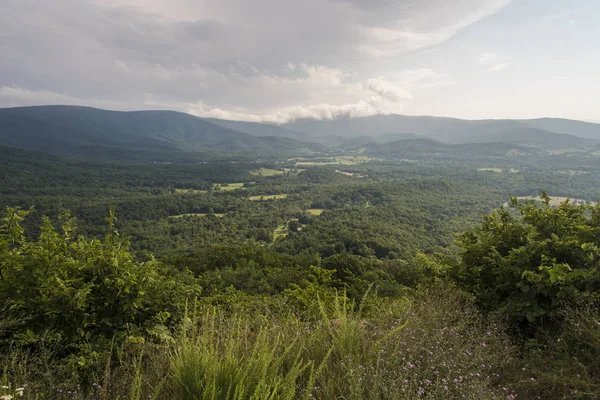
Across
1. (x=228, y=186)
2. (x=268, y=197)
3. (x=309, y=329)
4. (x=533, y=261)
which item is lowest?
(x=268, y=197)

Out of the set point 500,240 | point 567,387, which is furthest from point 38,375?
point 500,240

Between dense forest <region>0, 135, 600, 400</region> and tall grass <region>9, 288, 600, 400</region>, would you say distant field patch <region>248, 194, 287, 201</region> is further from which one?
tall grass <region>9, 288, 600, 400</region>

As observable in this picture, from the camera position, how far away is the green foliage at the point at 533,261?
12.4 ft

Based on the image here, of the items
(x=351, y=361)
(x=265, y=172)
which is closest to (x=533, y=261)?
(x=351, y=361)

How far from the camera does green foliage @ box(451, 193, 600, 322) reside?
378 cm

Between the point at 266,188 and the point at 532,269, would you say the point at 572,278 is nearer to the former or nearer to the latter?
the point at 532,269

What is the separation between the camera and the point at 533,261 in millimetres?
4480

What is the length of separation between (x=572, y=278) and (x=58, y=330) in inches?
255

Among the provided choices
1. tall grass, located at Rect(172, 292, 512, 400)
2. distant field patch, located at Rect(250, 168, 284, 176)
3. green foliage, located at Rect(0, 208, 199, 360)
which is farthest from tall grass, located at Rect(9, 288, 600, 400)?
distant field patch, located at Rect(250, 168, 284, 176)

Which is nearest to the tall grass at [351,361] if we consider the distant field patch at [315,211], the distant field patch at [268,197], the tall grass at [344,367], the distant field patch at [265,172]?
the tall grass at [344,367]

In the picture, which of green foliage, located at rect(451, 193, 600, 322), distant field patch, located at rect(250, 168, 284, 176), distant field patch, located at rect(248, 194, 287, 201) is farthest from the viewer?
distant field patch, located at rect(250, 168, 284, 176)

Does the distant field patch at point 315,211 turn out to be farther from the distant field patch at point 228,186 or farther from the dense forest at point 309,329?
the dense forest at point 309,329

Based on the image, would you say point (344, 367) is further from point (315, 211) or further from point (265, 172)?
point (265, 172)

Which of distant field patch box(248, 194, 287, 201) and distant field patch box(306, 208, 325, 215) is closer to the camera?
distant field patch box(306, 208, 325, 215)
